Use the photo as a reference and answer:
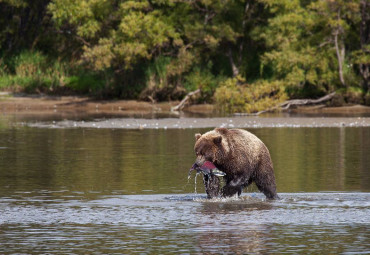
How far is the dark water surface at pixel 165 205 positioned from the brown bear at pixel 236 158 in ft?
0.97

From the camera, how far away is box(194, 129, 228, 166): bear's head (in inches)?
524

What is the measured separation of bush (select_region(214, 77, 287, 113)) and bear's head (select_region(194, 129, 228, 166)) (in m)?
25.0

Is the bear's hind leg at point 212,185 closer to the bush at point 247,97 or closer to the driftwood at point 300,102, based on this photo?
the bush at point 247,97

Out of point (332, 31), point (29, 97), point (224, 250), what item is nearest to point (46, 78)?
point (29, 97)

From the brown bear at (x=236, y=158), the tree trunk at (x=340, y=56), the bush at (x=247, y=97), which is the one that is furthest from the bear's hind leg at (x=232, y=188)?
the tree trunk at (x=340, y=56)

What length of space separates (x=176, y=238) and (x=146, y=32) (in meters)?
33.7

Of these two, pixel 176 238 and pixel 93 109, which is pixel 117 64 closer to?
pixel 93 109

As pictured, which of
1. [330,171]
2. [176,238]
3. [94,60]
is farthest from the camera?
[94,60]

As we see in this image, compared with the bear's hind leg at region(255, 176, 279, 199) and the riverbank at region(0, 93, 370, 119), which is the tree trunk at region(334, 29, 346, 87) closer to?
the riverbank at region(0, 93, 370, 119)

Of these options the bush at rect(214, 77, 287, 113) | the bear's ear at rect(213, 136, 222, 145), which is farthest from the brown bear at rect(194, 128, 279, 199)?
the bush at rect(214, 77, 287, 113)

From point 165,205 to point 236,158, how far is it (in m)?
1.23

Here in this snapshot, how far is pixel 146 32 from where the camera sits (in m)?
44.2

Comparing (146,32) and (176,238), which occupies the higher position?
(146,32)

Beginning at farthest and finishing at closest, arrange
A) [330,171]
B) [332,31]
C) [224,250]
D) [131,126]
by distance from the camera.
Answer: [332,31] → [131,126] → [330,171] → [224,250]
